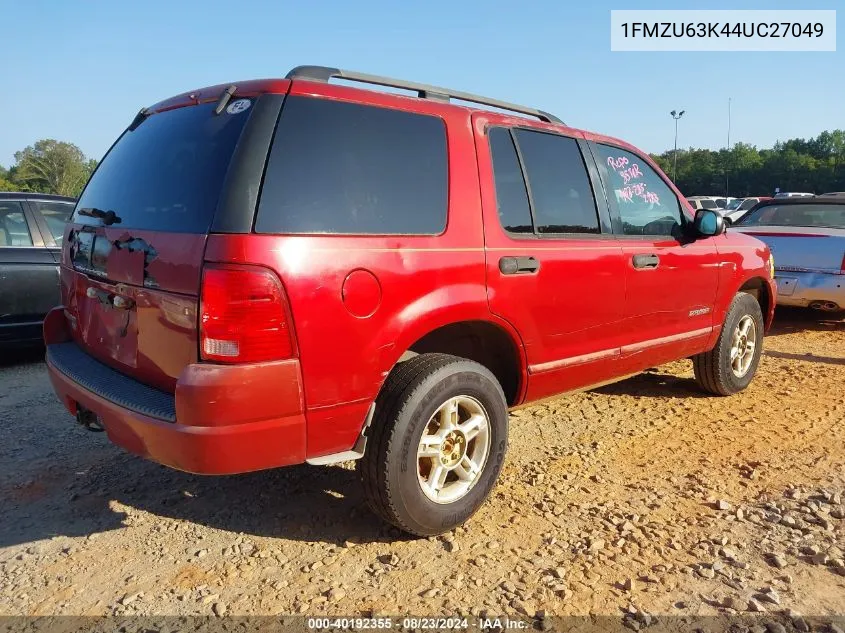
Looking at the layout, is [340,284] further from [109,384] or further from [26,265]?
[26,265]

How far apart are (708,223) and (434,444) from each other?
8.38 ft

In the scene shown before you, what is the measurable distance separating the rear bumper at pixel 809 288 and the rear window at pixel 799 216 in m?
0.86

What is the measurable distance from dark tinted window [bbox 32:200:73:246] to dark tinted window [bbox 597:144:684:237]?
16.0 ft

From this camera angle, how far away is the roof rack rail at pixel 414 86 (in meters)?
2.64

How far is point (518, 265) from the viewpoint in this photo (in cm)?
305

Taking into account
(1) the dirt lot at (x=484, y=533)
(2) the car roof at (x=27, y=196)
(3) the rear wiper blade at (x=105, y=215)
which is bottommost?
(1) the dirt lot at (x=484, y=533)

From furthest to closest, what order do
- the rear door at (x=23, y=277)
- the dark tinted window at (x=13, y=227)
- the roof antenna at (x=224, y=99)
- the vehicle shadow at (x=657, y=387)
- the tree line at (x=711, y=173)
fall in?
the tree line at (x=711, y=173) → the dark tinted window at (x=13, y=227) → the rear door at (x=23, y=277) → the vehicle shadow at (x=657, y=387) → the roof antenna at (x=224, y=99)

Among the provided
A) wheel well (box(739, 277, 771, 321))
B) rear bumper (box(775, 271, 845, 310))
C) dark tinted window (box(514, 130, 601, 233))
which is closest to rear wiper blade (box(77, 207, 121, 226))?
dark tinted window (box(514, 130, 601, 233))

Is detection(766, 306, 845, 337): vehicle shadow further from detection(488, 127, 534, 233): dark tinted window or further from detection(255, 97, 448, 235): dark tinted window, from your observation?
detection(255, 97, 448, 235): dark tinted window

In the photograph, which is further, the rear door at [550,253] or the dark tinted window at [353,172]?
the rear door at [550,253]

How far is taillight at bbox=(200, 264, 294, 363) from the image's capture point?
7.18 ft

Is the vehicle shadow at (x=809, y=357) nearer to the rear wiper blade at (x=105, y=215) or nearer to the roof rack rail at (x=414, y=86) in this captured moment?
the roof rack rail at (x=414, y=86)

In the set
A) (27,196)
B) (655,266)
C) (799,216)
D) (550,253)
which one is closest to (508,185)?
(550,253)

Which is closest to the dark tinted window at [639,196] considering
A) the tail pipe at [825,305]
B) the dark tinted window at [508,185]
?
the dark tinted window at [508,185]
